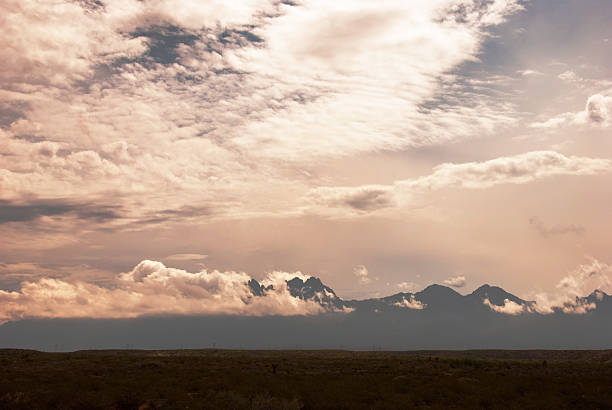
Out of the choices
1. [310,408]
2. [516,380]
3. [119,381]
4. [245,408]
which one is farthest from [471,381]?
[119,381]

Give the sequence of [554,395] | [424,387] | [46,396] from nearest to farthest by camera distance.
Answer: [46,396] → [554,395] → [424,387]

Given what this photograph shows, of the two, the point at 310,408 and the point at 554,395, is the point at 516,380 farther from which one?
the point at 310,408

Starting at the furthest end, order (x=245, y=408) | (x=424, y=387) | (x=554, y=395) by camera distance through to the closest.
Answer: (x=424, y=387) → (x=554, y=395) → (x=245, y=408)

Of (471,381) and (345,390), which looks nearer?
(345,390)

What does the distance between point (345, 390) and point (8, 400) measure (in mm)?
A: 22800

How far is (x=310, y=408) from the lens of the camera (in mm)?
31562

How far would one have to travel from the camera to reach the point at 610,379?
45.0m

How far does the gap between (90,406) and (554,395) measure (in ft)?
105

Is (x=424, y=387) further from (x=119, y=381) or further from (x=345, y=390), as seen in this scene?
(x=119, y=381)

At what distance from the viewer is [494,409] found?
31.0m

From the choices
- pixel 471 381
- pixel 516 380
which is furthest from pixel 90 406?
pixel 516 380

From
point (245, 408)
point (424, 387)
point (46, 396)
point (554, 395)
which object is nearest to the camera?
point (245, 408)

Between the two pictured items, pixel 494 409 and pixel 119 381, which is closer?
pixel 494 409

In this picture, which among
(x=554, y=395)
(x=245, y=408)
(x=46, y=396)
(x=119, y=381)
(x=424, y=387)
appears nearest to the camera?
(x=245, y=408)
